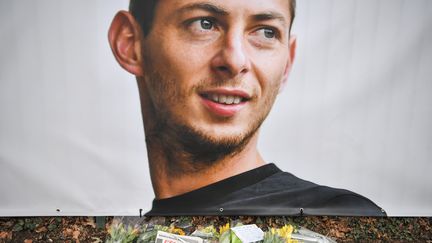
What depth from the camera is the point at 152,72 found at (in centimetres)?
181

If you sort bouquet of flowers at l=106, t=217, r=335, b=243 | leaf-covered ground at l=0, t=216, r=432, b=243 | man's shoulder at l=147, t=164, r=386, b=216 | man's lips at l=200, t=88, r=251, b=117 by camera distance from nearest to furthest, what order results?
bouquet of flowers at l=106, t=217, r=335, b=243 → man's lips at l=200, t=88, r=251, b=117 → man's shoulder at l=147, t=164, r=386, b=216 → leaf-covered ground at l=0, t=216, r=432, b=243

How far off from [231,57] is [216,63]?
0.09 metres

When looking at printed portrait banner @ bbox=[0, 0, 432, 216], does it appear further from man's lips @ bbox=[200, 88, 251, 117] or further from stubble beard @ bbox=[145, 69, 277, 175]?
man's lips @ bbox=[200, 88, 251, 117]

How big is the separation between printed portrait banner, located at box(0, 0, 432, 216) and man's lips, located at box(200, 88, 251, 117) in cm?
23

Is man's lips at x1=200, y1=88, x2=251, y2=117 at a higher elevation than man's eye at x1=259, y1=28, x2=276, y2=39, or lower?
lower

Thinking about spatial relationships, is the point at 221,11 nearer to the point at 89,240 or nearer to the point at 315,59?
the point at 315,59

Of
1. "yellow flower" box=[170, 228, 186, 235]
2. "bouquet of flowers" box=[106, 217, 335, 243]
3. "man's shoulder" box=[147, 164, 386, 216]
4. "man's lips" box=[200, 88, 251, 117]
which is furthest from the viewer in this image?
"man's shoulder" box=[147, 164, 386, 216]

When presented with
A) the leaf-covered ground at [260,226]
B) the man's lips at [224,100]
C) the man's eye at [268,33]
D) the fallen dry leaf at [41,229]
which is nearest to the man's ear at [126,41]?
the man's lips at [224,100]

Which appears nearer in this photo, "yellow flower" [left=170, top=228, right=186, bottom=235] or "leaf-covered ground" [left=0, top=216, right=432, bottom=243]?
"yellow flower" [left=170, top=228, right=186, bottom=235]

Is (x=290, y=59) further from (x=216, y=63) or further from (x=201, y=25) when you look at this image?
(x=201, y=25)

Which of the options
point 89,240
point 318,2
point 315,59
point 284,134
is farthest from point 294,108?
point 89,240

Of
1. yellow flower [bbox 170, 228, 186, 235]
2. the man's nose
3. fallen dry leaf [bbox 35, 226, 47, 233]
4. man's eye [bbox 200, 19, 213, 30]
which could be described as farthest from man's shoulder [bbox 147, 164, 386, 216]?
man's eye [bbox 200, 19, 213, 30]

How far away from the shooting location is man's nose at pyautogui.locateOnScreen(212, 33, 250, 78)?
1771mm

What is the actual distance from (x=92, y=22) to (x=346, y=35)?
4.99ft
